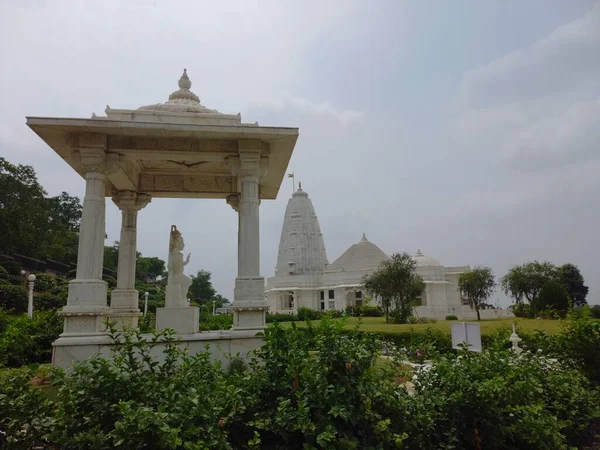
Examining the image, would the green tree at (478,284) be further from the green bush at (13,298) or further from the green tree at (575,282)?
the green bush at (13,298)

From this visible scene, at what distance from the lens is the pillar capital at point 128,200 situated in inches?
461

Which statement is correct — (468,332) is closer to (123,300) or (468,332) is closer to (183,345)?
(183,345)

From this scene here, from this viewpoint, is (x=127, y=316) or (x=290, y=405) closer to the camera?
(x=290, y=405)

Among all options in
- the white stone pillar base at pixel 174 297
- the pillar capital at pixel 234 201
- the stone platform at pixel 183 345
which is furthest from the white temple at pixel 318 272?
the stone platform at pixel 183 345

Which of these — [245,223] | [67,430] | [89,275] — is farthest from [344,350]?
[89,275]

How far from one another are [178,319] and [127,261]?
329cm

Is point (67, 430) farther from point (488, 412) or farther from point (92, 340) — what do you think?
point (92, 340)

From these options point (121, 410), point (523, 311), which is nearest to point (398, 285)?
point (523, 311)

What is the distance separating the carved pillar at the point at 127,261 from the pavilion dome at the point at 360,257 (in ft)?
145

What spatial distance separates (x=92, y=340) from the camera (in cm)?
788

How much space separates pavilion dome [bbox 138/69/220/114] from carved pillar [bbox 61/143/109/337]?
1.81 metres

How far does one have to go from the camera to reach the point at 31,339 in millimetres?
10680

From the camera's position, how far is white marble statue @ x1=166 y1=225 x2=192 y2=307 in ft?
32.3

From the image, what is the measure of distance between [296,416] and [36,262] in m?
45.6
